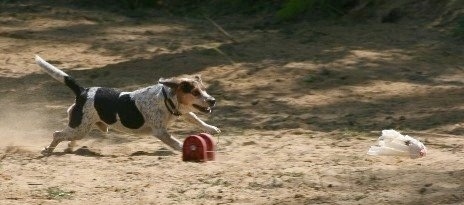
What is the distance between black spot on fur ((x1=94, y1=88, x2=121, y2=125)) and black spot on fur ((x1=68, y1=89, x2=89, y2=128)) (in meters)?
0.11

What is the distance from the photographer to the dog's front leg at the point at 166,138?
981 cm

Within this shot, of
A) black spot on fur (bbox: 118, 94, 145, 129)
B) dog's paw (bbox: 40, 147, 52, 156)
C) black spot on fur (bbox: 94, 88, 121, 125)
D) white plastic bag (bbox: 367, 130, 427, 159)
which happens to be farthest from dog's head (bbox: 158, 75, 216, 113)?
white plastic bag (bbox: 367, 130, 427, 159)

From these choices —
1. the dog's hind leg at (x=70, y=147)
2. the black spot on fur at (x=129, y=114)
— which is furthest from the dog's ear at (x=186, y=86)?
the dog's hind leg at (x=70, y=147)

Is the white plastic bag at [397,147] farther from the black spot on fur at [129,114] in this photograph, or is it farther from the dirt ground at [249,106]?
the black spot on fur at [129,114]

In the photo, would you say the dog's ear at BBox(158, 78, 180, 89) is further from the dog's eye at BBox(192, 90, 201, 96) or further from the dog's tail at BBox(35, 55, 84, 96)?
the dog's tail at BBox(35, 55, 84, 96)

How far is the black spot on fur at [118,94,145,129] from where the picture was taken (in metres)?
10.0

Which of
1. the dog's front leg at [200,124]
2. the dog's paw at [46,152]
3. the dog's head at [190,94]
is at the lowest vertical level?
the dog's paw at [46,152]

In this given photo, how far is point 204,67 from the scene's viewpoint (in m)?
13.7

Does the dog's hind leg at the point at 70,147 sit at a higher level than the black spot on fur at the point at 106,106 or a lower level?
lower

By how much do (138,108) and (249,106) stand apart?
2.22m

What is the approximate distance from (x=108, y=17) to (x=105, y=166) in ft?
27.0

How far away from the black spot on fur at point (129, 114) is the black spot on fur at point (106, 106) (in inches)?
1.9

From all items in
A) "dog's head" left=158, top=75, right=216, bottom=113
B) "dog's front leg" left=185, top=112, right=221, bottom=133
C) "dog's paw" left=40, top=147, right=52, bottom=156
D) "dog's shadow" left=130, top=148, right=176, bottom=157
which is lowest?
"dog's paw" left=40, top=147, right=52, bottom=156

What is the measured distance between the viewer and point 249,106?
12023 mm
